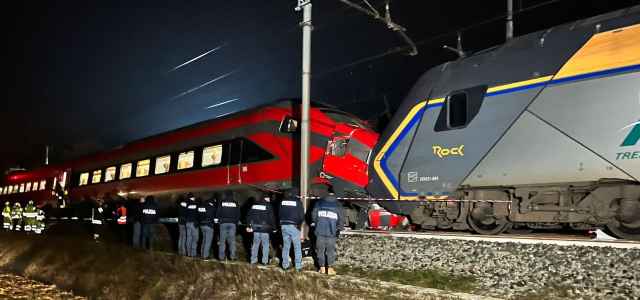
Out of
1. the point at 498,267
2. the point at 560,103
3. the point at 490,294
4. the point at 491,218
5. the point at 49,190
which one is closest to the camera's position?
the point at 490,294

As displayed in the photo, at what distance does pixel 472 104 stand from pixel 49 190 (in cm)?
2412

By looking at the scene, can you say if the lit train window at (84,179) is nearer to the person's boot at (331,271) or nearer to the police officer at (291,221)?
the police officer at (291,221)

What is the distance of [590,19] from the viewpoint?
332 inches

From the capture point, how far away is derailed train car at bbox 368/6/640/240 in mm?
7363

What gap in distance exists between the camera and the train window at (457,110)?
30.3 ft

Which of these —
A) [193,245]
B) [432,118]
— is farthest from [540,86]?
[193,245]

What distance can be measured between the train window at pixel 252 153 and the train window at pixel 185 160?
9.26 ft

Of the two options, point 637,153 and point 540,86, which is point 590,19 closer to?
point 540,86

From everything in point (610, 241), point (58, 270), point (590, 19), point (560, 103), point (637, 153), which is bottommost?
point (58, 270)

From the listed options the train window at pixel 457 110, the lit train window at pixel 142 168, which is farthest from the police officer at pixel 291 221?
the lit train window at pixel 142 168

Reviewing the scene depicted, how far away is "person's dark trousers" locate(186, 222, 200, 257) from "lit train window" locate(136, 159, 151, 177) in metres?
8.04

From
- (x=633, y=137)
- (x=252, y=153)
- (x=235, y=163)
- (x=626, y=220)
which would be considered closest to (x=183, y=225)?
(x=252, y=153)

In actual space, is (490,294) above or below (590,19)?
below

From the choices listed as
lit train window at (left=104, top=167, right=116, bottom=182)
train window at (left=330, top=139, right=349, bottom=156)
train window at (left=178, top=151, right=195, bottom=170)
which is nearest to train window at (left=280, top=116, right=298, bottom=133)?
train window at (left=330, top=139, right=349, bottom=156)
